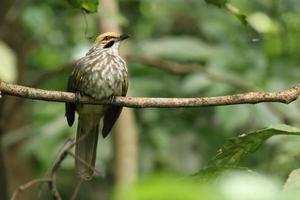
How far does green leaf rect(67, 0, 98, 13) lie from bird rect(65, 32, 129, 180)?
89cm

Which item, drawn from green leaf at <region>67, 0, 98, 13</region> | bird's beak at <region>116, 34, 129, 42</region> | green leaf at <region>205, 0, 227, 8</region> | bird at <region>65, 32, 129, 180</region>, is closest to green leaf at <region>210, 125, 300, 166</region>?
green leaf at <region>205, 0, 227, 8</region>

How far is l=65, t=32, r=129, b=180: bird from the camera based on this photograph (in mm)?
3576

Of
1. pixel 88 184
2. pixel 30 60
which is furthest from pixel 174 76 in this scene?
pixel 30 60

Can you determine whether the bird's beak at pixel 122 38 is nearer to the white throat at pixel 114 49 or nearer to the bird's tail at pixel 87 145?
the white throat at pixel 114 49

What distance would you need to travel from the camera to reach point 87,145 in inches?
147

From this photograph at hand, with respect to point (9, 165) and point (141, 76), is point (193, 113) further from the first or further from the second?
point (9, 165)

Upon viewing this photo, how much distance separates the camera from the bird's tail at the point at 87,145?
3.21 meters

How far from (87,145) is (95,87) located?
12.6 inches

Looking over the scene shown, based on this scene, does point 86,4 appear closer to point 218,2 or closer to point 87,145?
point 218,2

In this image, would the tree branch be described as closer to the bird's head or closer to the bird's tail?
the bird's tail

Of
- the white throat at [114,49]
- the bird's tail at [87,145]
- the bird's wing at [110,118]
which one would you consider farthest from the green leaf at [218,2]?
the white throat at [114,49]

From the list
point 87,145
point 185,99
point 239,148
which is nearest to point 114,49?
point 87,145

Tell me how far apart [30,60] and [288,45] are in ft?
8.81

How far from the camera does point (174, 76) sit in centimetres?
529
